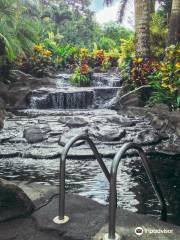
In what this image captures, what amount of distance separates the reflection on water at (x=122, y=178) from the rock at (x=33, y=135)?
1.21 metres

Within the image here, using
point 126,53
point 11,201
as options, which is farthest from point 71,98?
point 11,201

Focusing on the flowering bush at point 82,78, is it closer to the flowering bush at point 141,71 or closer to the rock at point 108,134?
the flowering bush at point 141,71

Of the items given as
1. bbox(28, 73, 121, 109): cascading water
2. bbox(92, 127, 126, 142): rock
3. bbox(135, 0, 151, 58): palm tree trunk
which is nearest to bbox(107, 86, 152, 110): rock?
bbox(28, 73, 121, 109): cascading water

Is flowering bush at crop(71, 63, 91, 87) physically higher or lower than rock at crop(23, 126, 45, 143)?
higher

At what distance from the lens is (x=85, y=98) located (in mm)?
14344

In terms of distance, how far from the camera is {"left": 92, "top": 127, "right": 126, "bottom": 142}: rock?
8664mm

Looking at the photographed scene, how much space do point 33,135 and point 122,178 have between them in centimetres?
333

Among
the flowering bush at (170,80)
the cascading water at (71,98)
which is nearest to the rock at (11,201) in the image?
the flowering bush at (170,80)

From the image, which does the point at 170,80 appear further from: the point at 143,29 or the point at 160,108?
the point at 143,29

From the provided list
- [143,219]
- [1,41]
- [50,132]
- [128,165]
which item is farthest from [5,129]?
[143,219]

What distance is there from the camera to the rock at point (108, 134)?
8664 millimetres

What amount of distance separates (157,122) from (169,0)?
33.0ft

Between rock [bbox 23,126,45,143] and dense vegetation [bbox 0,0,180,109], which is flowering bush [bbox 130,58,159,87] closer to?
dense vegetation [bbox 0,0,180,109]

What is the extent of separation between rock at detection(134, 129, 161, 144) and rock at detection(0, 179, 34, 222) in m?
5.13
